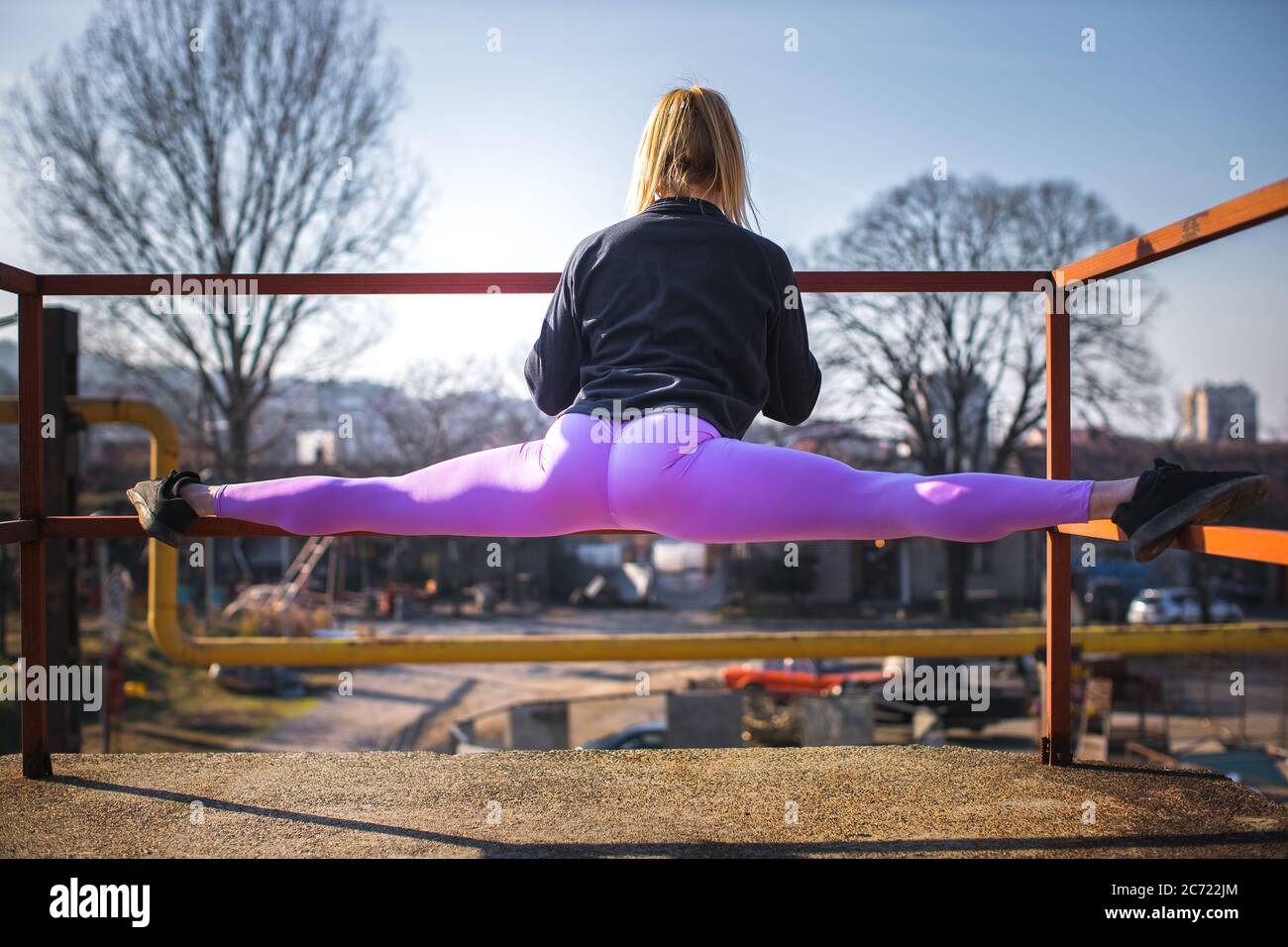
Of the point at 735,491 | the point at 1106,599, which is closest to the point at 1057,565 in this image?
the point at 735,491

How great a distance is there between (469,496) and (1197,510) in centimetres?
106

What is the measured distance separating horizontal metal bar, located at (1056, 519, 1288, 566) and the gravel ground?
517mm

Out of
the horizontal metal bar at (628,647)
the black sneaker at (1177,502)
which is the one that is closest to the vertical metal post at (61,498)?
the horizontal metal bar at (628,647)

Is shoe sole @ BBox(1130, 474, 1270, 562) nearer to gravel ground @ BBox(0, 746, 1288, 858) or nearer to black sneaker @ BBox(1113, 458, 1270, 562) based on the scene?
black sneaker @ BBox(1113, 458, 1270, 562)

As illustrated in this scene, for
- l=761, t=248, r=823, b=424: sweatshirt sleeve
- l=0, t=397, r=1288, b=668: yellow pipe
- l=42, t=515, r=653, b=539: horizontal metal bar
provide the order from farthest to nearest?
l=0, t=397, r=1288, b=668: yellow pipe, l=42, t=515, r=653, b=539: horizontal metal bar, l=761, t=248, r=823, b=424: sweatshirt sleeve

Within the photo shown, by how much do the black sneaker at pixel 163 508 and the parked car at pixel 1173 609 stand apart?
2065cm

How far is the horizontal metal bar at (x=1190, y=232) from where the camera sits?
4.31 ft

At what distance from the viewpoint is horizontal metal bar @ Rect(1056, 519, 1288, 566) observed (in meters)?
1.25

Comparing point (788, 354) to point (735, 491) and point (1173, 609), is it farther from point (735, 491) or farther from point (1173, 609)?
point (1173, 609)

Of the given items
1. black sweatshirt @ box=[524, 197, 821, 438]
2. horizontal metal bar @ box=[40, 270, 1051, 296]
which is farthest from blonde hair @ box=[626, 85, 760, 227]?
horizontal metal bar @ box=[40, 270, 1051, 296]

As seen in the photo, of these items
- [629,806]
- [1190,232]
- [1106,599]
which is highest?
[1190,232]

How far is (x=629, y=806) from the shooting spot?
1.82 m

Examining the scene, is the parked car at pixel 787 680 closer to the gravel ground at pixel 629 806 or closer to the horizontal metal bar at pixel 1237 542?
the gravel ground at pixel 629 806
